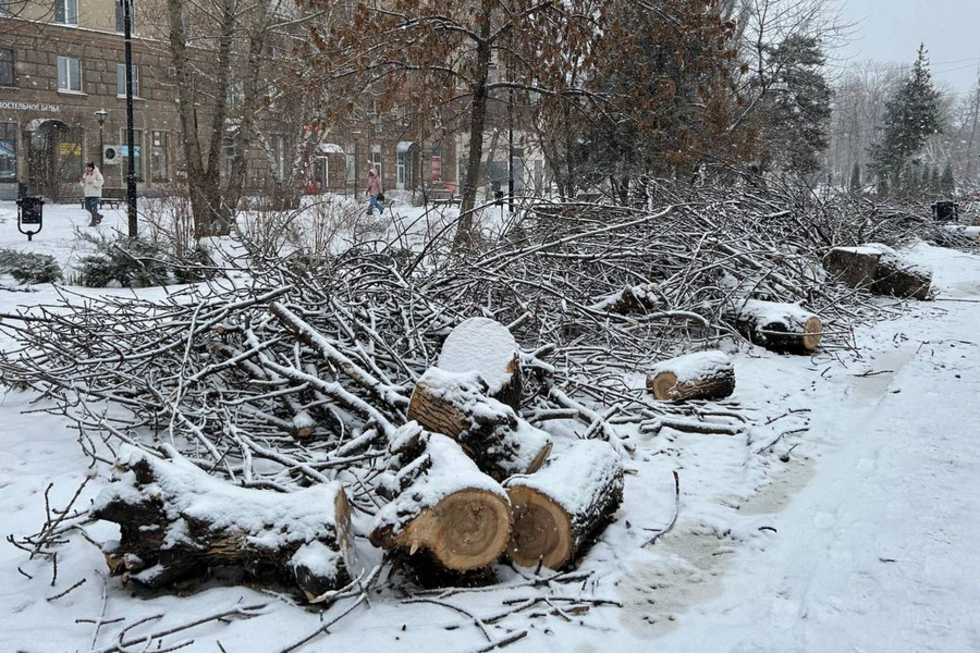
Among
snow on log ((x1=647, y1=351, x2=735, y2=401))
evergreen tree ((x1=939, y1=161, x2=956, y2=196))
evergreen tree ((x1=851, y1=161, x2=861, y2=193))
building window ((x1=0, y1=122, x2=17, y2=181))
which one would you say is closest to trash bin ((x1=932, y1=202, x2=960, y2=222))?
evergreen tree ((x1=851, y1=161, x2=861, y2=193))

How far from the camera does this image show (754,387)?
20.1 ft

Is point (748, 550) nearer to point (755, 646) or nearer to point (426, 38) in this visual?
point (755, 646)

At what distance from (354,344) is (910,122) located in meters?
50.1

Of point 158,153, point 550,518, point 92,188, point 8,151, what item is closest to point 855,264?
point 550,518

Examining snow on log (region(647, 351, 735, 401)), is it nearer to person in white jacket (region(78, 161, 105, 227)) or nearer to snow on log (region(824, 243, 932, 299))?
snow on log (region(824, 243, 932, 299))

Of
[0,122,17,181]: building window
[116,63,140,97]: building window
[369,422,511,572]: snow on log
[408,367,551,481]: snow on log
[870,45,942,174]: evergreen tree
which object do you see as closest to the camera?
[369,422,511,572]: snow on log

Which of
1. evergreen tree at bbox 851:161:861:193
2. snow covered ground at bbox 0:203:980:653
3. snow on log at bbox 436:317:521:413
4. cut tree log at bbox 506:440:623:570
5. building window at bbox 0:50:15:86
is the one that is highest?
building window at bbox 0:50:15:86

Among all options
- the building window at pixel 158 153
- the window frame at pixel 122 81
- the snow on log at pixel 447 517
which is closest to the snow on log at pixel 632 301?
the snow on log at pixel 447 517

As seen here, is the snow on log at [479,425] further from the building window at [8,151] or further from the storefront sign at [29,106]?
the storefront sign at [29,106]

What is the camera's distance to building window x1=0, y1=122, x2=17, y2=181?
107 feet

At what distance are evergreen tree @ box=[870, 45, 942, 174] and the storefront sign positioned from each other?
4273cm

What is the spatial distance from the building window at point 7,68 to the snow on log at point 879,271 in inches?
1354

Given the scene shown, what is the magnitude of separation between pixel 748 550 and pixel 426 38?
8.88 m

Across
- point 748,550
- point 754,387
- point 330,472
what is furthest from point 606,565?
point 754,387
